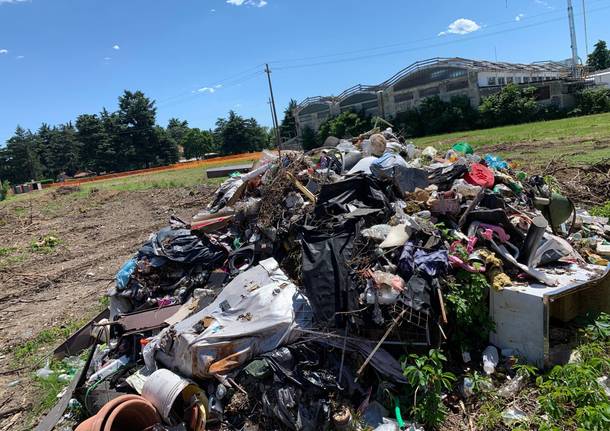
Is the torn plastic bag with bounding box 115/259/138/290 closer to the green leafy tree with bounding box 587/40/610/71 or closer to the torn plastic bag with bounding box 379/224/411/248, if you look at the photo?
the torn plastic bag with bounding box 379/224/411/248

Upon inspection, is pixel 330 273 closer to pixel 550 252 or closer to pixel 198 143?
pixel 550 252

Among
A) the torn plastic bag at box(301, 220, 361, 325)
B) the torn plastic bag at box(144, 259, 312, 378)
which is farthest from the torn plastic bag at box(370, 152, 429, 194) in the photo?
the torn plastic bag at box(144, 259, 312, 378)

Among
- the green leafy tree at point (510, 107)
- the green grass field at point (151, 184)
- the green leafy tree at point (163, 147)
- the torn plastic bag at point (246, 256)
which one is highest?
the green leafy tree at point (163, 147)

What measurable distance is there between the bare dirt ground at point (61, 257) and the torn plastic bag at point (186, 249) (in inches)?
62.9

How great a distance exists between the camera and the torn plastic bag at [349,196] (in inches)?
186

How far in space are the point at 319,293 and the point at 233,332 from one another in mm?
829

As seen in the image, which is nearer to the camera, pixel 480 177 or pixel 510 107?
pixel 480 177

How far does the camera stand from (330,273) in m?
3.75

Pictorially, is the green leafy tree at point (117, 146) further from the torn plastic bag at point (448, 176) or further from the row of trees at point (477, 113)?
the torn plastic bag at point (448, 176)

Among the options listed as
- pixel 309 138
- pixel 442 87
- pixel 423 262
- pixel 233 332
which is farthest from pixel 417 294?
pixel 309 138

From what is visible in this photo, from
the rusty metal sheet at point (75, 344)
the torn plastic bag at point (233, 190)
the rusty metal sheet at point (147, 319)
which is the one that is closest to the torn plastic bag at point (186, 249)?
the rusty metal sheet at point (147, 319)

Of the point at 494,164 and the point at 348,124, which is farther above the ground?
the point at 348,124

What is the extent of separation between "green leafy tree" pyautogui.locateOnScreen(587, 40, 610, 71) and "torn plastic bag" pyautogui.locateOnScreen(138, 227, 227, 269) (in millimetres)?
70844

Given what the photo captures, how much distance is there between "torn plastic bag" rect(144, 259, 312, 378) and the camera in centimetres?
353
